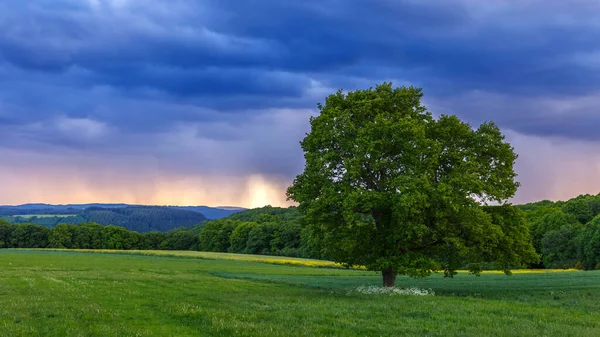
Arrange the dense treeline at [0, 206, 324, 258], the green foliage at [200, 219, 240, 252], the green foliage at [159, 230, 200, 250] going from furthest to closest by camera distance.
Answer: the green foliage at [159, 230, 200, 250]
the green foliage at [200, 219, 240, 252]
the dense treeline at [0, 206, 324, 258]

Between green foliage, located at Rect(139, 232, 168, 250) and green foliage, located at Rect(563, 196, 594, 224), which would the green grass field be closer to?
green foliage, located at Rect(563, 196, 594, 224)

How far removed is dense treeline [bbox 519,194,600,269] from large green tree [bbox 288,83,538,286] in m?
67.4

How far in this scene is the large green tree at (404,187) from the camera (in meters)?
32.1

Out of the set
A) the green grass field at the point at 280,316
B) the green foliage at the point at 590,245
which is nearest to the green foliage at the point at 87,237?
the green foliage at the point at 590,245

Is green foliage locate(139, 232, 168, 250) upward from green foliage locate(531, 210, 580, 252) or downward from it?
downward

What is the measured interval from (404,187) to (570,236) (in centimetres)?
10025

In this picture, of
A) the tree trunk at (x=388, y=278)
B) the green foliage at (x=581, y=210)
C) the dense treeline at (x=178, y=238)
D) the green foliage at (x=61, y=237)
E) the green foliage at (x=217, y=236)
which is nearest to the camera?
the tree trunk at (x=388, y=278)

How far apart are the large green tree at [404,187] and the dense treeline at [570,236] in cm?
6743

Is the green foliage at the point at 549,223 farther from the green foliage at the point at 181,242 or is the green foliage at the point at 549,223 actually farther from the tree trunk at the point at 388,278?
the green foliage at the point at 181,242

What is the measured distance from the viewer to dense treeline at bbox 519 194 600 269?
10419cm

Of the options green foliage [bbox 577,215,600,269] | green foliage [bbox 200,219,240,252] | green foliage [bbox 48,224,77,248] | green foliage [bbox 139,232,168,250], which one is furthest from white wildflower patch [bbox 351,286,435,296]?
green foliage [bbox 139,232,168,250]

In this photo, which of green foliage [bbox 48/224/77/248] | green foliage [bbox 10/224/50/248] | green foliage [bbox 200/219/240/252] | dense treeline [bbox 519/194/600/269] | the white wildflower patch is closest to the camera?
the white wildflower patch

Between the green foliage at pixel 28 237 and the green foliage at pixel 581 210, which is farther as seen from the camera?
the green foliage at pixel 28 237

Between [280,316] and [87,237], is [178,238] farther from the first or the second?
[280,316]
